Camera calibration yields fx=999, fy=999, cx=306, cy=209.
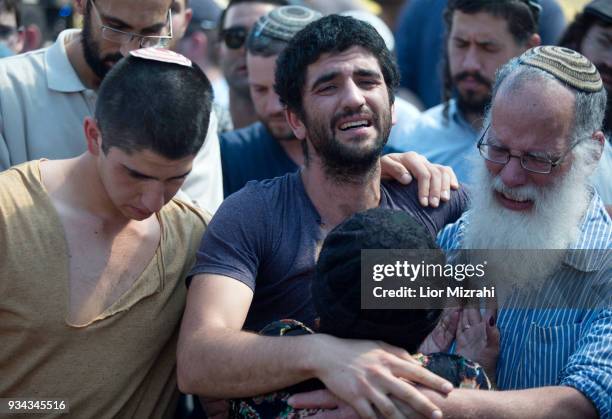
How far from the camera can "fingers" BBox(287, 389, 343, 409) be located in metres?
2.75

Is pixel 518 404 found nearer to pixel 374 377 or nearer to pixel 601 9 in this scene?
pixel 374 377

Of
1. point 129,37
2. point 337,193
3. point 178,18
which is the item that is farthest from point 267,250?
point 178,18

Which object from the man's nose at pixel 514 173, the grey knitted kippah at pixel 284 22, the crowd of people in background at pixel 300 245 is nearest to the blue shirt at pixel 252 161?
the grey knitted kippah at pixel 284 22

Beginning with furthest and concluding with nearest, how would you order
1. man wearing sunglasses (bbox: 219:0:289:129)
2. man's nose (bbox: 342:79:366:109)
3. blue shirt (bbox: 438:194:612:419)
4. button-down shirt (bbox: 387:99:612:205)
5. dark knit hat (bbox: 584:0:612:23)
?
man wearing sunglasses (bbox: 219:0:289:129) < button-down shirt (bbox: 387:99:612:205) < dark knit hat (bbox: 584:0:612:23) < man's nose (bbox: 342:79:366:109) < blue shirt (bbox: 438:194:612:419)

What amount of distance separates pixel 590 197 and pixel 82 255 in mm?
1707

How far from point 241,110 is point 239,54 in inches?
13.2

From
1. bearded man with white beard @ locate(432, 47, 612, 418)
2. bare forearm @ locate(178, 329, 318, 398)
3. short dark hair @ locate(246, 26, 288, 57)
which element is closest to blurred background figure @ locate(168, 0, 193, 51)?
short dark hair @ locate(246, 26, 288, 57)

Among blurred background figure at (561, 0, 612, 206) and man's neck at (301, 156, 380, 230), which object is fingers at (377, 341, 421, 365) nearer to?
man's neck at (301, 156, 380, 230)

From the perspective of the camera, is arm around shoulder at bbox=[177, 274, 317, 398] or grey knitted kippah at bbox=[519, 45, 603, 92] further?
grey knitted kippah at bbox=[519, 45, 603, 92]

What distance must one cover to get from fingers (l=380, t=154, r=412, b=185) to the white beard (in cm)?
29

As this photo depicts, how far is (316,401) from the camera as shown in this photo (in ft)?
9.04

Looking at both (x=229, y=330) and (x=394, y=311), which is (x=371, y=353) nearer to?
(x=394, y=311)

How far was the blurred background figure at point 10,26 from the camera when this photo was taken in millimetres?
5293

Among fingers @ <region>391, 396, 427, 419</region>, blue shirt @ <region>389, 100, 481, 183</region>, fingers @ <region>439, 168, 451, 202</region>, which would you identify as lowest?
blue shirt @ <region>389, 100, 481, 183</region>
